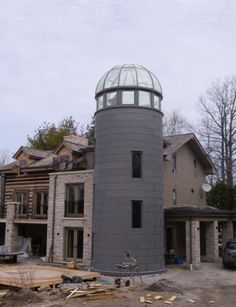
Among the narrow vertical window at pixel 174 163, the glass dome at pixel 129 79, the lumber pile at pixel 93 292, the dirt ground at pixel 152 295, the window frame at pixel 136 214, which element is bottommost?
the dirt ground at pixel 152 295

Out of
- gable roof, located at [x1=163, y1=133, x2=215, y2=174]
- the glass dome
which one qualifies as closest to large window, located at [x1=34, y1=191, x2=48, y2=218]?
gable roof, located at [x1=163, y1=133, x2=215, y2=174]

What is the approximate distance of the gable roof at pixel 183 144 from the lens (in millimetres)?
25938

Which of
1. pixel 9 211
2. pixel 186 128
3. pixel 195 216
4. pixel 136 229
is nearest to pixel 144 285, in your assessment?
pixel 136 229

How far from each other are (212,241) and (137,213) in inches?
263

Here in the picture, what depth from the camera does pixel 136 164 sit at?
20.9 meters

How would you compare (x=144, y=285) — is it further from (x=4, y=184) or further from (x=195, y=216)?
(x=4, y=184)

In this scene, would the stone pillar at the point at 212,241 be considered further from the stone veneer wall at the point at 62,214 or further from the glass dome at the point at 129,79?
the glass dome at the point at 129,79

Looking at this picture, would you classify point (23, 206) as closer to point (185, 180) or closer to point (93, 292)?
point (185, 180)

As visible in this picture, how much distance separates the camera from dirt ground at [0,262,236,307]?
12766mm

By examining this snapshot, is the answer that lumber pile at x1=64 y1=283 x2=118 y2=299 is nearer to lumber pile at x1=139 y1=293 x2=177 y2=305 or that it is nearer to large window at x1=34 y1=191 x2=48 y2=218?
lumber pile at x1=139 y1=293 x2=177 y2=305

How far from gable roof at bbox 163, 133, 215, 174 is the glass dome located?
474 cm

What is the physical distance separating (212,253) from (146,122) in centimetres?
948

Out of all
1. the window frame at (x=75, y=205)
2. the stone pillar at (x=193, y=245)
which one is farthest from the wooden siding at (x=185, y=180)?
the window frame at (x=75, y=205)

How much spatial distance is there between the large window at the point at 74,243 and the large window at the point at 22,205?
5.34 m
